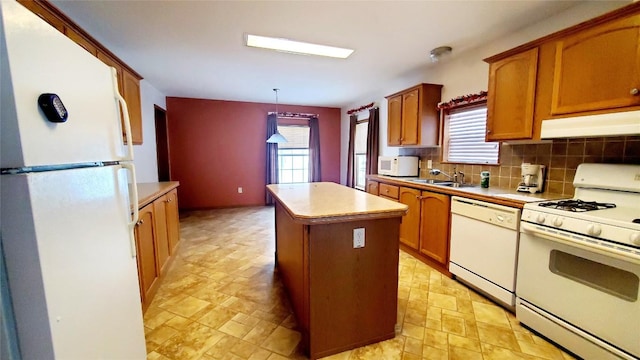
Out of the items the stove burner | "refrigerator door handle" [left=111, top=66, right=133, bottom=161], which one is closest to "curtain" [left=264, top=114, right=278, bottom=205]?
"refrigerator door handle" [left=111, top=66, right=133, bottom=161]

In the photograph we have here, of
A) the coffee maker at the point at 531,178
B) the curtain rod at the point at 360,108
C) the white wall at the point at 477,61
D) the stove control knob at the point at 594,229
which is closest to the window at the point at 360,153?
the curtain rod at the point at 360,108

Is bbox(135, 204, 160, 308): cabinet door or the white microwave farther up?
the white microwave

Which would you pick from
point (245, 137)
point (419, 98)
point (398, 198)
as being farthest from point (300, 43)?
point (245, 137)

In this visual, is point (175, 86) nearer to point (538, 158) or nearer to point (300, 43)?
point (300, 43)

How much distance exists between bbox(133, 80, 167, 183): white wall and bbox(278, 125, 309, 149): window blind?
2518mm

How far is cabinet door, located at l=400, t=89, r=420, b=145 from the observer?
3352mm

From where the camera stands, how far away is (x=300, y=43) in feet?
9.03

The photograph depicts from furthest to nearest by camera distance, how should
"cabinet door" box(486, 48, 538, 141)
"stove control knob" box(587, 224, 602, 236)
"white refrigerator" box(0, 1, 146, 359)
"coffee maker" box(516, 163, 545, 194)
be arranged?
A: "coffee maker" box(516, 163, 545, 194), "cabinet door" box(486, 48, 538, 141), "stove control knob" box(587, 224, 602, 236), "white refrigerator" box(0, 1, 146, 359)

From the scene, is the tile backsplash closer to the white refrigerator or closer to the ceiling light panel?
the ceiling light panel

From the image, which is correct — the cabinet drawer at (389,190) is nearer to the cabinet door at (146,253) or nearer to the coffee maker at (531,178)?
the coffee maker at (531,178)

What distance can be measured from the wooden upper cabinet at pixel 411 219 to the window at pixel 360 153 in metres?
2.32

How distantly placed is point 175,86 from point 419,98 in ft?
13.0

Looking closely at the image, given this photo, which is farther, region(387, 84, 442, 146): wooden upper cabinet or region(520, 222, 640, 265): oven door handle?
region(387, 84, 442, 146): wooden upper cabinet

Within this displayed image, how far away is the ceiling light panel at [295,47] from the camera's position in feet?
8.79
